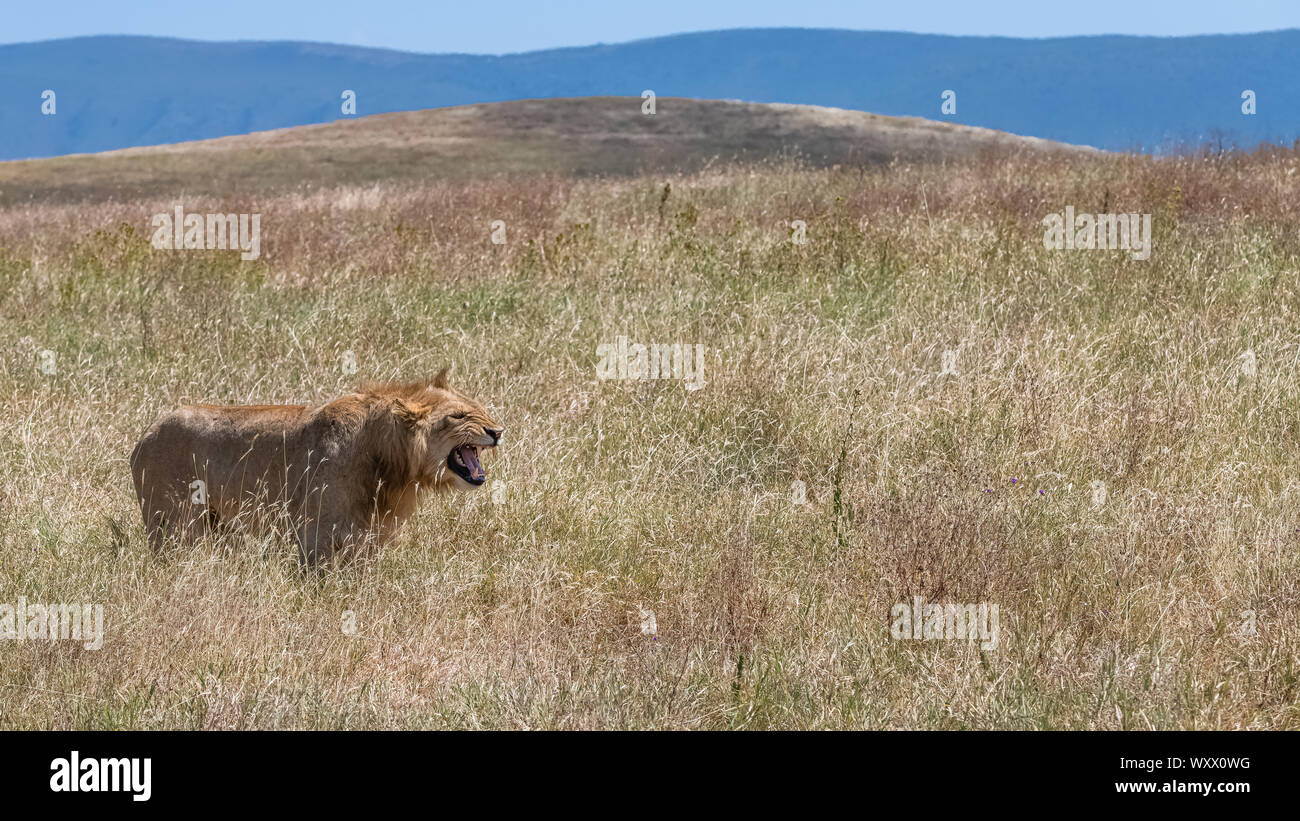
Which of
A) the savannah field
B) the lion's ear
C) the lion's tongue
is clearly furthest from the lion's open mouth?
the savannah field

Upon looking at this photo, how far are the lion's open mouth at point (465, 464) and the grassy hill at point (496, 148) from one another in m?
21.1

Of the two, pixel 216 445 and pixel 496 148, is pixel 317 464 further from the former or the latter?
pixel 496 148

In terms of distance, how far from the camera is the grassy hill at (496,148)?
28750 millimetres

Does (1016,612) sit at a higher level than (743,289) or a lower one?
lower

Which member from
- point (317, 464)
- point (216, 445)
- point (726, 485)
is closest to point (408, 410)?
point (317, 464)

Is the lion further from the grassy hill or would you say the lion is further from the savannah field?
the grassy hill

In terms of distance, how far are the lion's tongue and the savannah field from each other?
0.46 m

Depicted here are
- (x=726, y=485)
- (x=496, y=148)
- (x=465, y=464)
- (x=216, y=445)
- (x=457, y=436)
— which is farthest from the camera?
(x=496, y=148)

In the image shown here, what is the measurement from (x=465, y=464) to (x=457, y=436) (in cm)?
16

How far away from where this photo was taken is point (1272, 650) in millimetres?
4098

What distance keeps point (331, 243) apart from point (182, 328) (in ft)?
13.9

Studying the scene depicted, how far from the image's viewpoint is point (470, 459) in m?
5.05
